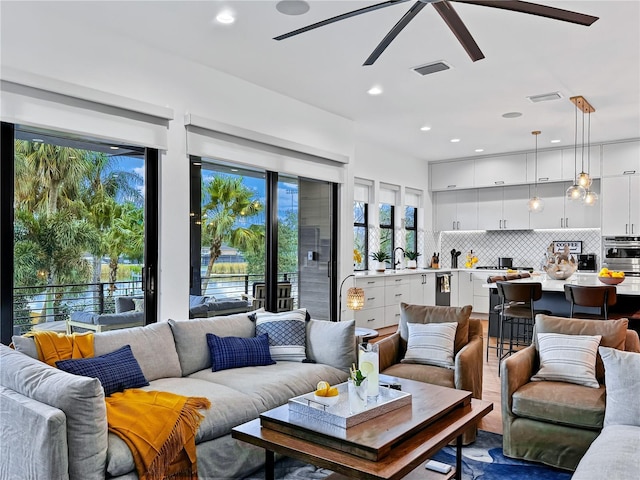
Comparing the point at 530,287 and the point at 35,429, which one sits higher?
the point at 530,287

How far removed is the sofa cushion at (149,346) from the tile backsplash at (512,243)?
6.79 metres

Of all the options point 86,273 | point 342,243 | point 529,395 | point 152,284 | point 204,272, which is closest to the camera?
point 529,395

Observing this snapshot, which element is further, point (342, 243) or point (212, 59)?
point (342, 243)

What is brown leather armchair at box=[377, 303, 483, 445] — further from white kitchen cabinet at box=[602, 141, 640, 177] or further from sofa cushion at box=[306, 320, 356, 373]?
white kitchen cabinet at box=[602, 141, 640, 177]

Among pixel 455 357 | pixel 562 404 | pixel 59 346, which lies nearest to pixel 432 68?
pixel 455 357

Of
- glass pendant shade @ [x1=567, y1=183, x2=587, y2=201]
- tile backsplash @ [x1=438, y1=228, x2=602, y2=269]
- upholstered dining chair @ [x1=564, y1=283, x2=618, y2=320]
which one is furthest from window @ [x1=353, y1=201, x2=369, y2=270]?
upholstered dining chair @ [x1=564, y1=283, x2=618, y2=320]

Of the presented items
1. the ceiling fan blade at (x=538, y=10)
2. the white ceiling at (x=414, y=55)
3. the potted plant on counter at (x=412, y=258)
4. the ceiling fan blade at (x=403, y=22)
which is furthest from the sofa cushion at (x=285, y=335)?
the potted plant on counter at (x=412, y=258)

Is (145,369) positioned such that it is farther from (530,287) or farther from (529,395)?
(530,287)

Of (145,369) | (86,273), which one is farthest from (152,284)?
(145,369)

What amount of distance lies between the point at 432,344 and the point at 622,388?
1.31 metres

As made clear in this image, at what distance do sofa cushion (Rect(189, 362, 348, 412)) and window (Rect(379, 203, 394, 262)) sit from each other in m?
5.09

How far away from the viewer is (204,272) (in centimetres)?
470

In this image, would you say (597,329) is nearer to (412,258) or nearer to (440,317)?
(440,317)

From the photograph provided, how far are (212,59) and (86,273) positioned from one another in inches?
84.7
